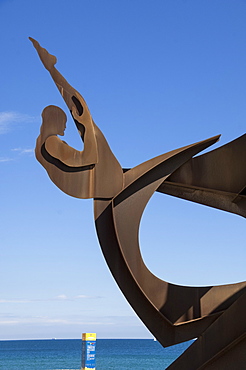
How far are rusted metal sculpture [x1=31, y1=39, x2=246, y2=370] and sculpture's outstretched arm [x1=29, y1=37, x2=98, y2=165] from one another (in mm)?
13

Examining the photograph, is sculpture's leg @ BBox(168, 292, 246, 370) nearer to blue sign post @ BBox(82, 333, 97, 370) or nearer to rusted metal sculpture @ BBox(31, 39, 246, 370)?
rusted metal sculpture @ BBox(31, 39, 246, 370)

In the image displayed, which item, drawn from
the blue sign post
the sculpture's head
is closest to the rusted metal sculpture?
the sculpture's head

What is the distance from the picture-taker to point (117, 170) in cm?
820

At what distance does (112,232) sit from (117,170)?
81cm

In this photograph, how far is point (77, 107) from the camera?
8266 millimetres

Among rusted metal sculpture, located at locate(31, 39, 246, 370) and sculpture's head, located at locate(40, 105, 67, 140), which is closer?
Result: rusted metal sculpture, located at locate(31, 39, 246, 370)

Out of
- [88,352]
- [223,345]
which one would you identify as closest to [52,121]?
[223,345]

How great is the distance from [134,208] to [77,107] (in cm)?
150

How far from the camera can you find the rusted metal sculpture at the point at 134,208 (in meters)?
8.00

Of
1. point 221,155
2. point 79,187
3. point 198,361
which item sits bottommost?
point 198,361

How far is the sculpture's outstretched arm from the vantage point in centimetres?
809

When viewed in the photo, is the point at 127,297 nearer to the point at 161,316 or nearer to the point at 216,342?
the point at 161,316

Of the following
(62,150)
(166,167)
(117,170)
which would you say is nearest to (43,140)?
(62,150)

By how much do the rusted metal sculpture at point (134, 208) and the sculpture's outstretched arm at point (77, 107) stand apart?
0.01 m
